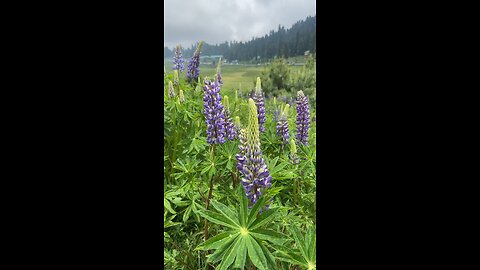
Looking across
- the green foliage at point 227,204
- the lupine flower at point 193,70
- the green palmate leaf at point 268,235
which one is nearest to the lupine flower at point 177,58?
the lupine flower at point 193,70

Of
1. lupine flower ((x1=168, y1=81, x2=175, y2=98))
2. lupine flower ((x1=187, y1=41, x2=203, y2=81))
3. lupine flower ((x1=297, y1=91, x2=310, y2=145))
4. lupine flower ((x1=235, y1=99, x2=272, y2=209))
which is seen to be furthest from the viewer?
lupine flower ((x1=187, y1=41, x2=203, y2=81))

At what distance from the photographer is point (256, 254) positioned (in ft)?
3.02

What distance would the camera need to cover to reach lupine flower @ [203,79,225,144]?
1.57 metres

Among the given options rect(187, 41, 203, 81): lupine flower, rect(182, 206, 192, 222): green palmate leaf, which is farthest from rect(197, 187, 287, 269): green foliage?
rect(187, 41, 203, 81): lupine flower

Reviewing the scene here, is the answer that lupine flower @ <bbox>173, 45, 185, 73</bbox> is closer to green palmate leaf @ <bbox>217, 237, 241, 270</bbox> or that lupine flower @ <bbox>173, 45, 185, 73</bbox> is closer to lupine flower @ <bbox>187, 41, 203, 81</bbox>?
lupine flower @ <bbox>187, 41, 203, 81</bbox>

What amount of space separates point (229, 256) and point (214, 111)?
30.6 inches

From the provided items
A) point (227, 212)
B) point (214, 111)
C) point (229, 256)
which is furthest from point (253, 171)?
point (214, 111)

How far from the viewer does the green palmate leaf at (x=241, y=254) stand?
896 mm

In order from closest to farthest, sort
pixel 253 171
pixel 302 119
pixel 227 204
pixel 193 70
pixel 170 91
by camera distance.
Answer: pixel 253 171, pixel 227 204, pixel 302 119, pixel 170 91, pixel 193 70

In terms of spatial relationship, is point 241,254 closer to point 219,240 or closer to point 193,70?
point 219,240
